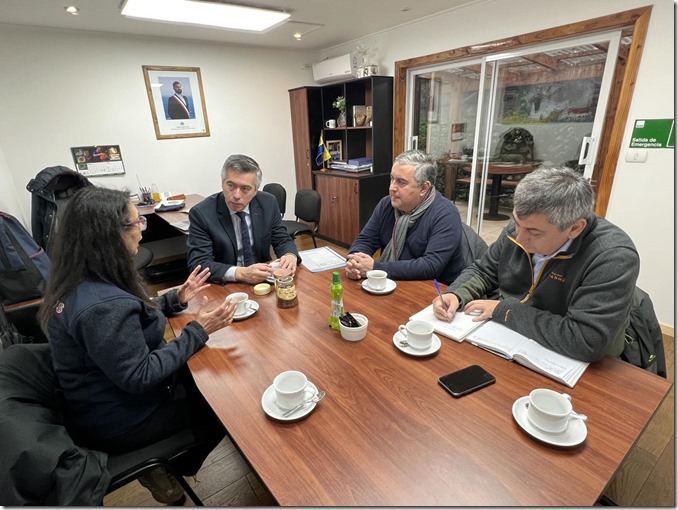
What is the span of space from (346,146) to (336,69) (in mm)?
972

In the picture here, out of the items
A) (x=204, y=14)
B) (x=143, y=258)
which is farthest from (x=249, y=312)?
(x=204, y=14)

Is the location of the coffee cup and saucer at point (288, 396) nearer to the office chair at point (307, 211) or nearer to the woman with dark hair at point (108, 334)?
the woman with dark hair at point (108, 334)

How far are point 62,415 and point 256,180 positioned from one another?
1331 millimetres

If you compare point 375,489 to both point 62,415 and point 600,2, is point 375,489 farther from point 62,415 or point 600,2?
point 600,2

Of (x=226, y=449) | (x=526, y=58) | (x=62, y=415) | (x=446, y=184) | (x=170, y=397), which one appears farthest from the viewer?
(x=446, y=184)

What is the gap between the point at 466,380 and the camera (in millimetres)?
998

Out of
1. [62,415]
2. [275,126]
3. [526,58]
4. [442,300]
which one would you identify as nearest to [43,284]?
[62,415]

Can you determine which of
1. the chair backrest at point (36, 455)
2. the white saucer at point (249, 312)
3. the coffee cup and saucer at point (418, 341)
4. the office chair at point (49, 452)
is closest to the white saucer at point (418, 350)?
the coffee cup and saucer at point (418, 341)

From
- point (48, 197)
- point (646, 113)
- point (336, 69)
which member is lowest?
point (48, 197)

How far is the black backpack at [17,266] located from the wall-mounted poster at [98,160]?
2215 millimetres

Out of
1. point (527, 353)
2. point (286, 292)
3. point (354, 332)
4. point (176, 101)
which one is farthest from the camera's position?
point (176, 101)

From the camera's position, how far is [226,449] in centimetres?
178

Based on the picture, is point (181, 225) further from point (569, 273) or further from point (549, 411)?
point (549, 411)

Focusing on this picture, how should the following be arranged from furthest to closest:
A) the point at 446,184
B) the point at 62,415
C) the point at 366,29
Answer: the point at 446,184 < the point at 366,29 < the point at 62,415
